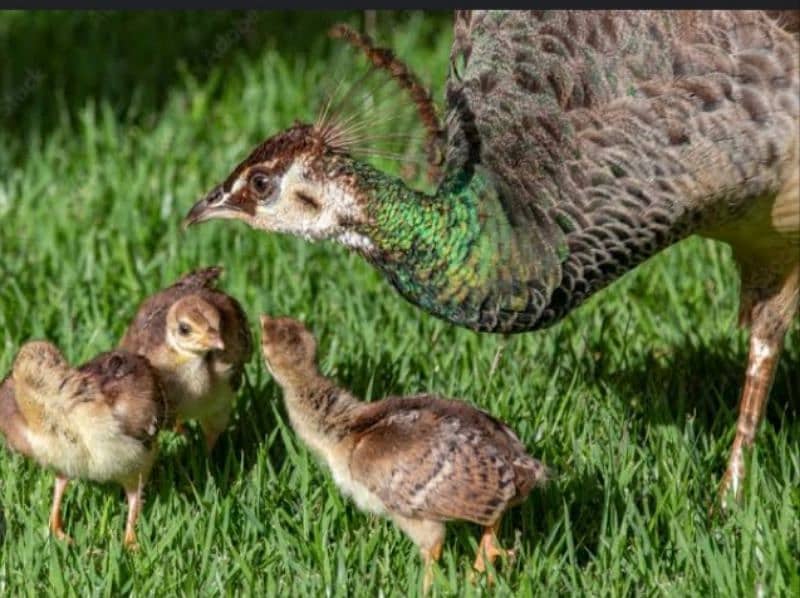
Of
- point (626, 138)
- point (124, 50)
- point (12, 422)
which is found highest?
point (124, 50)

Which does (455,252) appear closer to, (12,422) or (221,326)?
(221,326)

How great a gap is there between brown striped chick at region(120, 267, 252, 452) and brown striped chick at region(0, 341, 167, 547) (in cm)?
21

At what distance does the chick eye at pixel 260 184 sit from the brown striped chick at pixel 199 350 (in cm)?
47

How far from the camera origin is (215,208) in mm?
4398

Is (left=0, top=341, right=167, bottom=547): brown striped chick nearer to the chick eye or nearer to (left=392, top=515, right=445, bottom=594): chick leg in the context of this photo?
the chick eye

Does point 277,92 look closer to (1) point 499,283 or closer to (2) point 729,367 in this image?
(2) point 729,367

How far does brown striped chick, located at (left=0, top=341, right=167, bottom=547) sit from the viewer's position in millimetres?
4375

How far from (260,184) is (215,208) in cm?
18

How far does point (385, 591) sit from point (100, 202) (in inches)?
119

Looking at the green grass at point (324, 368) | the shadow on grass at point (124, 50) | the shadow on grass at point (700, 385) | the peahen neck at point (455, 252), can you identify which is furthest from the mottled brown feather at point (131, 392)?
the shadow on grass at point (124, 50)

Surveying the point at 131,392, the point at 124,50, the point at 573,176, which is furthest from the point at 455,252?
the point at 124,50

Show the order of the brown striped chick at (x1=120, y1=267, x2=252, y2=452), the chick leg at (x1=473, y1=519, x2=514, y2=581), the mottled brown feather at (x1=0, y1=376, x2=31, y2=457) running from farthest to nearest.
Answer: the brown striped chick at (x1=120, y1=267, x2=252, y2=452), the mottled brown feather at (x1=0, y1=376, x2=31, y2=457), the chick leg at (x1=473, y1=519, x2=514, y2=581)

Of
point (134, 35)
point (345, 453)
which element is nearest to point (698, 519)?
point (345, 453)

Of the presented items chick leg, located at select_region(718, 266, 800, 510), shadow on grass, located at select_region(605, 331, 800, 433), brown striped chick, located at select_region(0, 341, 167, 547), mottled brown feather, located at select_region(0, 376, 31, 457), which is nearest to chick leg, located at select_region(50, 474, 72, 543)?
brown striped chick, located at select_region(0, 341, 167, 547)
